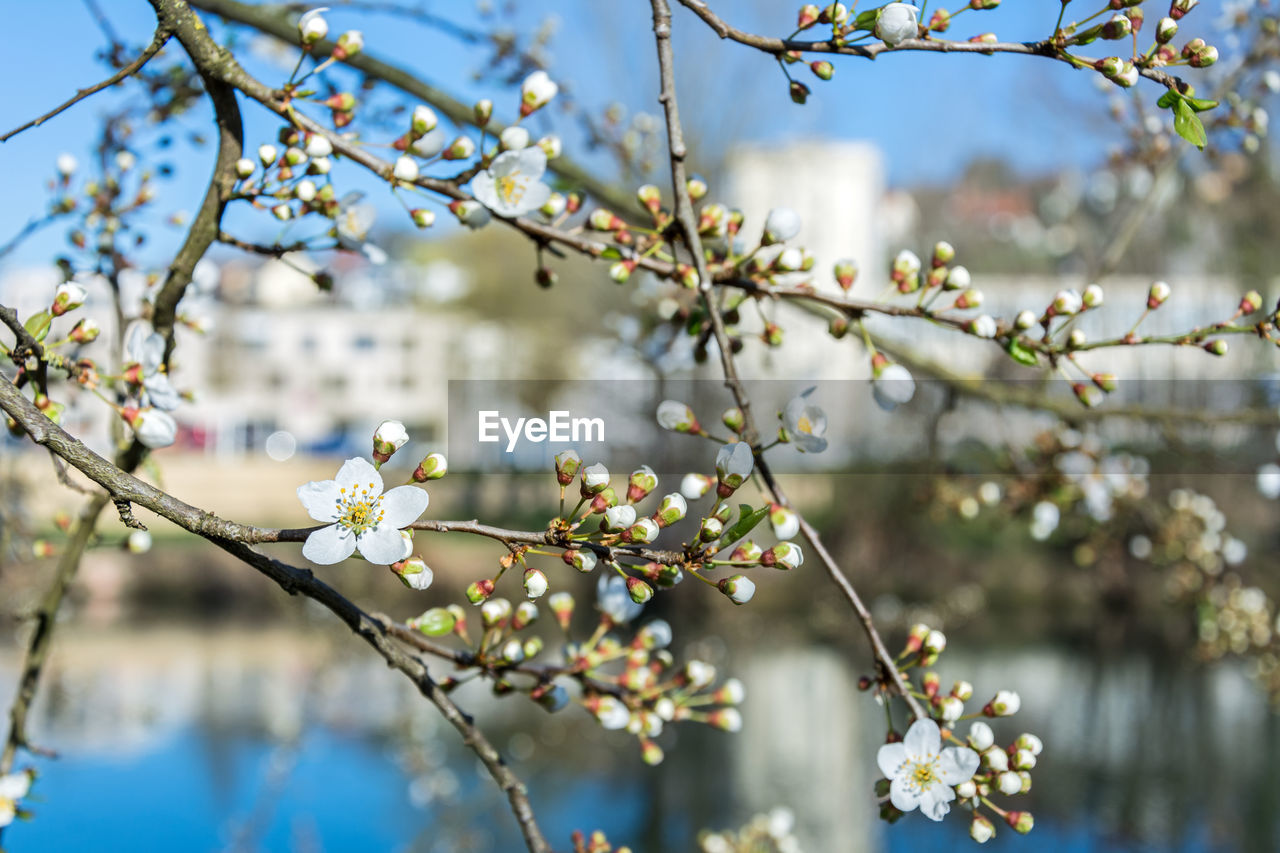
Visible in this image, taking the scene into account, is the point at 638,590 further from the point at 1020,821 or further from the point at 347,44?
the point at 347,44

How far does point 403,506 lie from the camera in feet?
3.24

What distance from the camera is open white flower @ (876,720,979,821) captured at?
121cm

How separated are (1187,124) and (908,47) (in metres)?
0.31

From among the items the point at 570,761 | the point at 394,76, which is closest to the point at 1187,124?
the point at 394,76

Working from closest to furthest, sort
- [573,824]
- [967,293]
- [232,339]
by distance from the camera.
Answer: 1. [967,293]
2. [573,824]
3. [232,339]

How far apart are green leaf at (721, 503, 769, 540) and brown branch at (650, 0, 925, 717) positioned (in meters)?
0.22

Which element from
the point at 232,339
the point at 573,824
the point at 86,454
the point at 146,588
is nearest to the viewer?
the point at 86,454

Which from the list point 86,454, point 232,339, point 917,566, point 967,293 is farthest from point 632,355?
point 232,339

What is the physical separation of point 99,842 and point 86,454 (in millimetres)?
8704

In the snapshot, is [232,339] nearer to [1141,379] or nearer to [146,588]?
[146,588]

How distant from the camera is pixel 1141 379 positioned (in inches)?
606

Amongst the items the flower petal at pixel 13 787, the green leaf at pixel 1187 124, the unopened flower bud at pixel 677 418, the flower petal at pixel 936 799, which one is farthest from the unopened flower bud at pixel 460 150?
the flower petal at pixel 13 787

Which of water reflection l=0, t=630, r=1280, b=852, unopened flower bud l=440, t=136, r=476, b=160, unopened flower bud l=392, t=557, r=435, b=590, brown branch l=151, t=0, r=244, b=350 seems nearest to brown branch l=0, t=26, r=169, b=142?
brown branch l=151, t=0, r=244, b=350

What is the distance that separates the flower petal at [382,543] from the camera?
973mm
